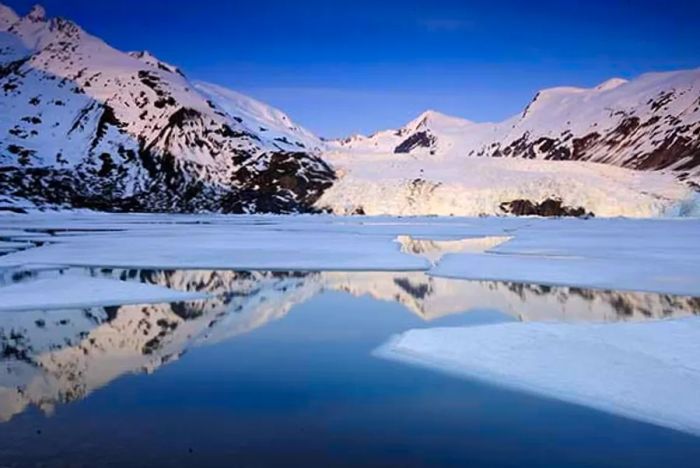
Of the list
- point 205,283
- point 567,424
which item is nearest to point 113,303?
point 205,283

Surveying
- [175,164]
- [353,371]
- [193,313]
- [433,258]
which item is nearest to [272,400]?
[353,371]

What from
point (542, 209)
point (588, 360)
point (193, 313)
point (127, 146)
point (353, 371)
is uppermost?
point (127, 146)

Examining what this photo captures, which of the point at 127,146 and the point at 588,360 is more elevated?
the point at 127,146

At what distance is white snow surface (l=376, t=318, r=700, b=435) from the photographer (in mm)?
7590

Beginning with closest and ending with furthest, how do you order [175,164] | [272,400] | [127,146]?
[272,400] → [175,164] → [127,146]

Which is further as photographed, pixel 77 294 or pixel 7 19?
pixel 7 19

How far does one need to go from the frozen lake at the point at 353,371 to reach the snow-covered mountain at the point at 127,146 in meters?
80.2

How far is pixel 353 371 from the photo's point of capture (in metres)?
9.16

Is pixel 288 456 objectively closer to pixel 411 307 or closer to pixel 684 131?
pixel 411 307

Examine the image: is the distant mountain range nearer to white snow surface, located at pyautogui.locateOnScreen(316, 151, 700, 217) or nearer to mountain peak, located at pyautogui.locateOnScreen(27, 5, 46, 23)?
white snow surface, located at pyautogui.locateOnScreen(316, 151, 700, 217)

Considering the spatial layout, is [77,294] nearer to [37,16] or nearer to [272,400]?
[272,400]

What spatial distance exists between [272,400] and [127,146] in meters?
120

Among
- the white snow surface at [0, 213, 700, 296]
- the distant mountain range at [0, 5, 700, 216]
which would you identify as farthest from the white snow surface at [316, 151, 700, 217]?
the white snow surface at [0, 213, 700, 296]

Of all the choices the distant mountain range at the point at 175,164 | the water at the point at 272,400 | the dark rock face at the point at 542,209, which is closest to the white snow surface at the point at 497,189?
the distant mountain range at the point at 175,164
